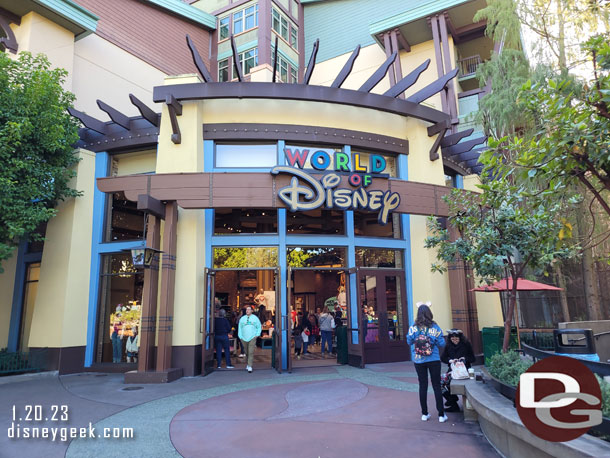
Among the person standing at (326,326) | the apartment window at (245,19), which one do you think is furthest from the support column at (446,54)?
the person standing at (326,326)

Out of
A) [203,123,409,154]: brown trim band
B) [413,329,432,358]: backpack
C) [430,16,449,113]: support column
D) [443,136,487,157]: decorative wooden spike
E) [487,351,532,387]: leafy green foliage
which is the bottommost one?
[487,351,532,387]: leafy green foliage

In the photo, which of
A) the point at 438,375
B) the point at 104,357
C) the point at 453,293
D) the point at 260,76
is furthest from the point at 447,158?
the point at 104,357

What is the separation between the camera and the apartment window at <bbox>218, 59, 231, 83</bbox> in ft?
72.5

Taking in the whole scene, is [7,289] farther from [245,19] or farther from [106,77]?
[245,19]

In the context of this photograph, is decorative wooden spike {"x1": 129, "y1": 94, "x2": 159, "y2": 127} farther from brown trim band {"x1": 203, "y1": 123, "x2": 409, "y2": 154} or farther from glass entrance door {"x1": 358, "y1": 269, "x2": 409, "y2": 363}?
glass entrance door {"x1": 358, "y1": 269, "x2": 409, "y2": 363}

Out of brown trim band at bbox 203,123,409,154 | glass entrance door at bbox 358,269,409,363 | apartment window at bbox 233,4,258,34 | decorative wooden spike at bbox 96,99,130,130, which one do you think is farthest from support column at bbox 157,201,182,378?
apartment window at bbox 233,4,258,34

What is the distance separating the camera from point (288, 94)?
12727 mm

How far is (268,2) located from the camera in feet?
69.9

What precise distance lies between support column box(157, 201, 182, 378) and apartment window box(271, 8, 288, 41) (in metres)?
13.8

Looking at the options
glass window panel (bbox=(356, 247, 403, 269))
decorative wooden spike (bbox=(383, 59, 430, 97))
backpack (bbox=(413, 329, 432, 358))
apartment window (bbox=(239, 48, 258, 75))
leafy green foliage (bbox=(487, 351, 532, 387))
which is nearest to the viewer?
leafy green foliage (bbox=(487, 351, 532, 387))

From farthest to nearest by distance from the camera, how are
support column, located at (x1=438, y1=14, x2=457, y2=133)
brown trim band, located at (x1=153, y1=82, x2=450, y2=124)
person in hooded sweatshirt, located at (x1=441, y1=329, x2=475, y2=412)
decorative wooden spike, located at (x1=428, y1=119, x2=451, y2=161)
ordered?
support column, located at (x1=438, y1=14, x2=457, y2=133), decorative wooden spike, located at (x1=428, y1=119, x2=451, y2=161), brown trim band, located at (x1=153, y1=82, x2=450, y2=124), person in hooded sweatshirt, located at (x1=441, y1=329, x2=475, y2=412)

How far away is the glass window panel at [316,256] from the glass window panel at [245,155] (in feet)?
9.10

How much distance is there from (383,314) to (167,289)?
20.6ft

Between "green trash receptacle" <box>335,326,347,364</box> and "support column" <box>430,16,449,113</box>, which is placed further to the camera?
"support column" <box>430,16,449,113</box>
